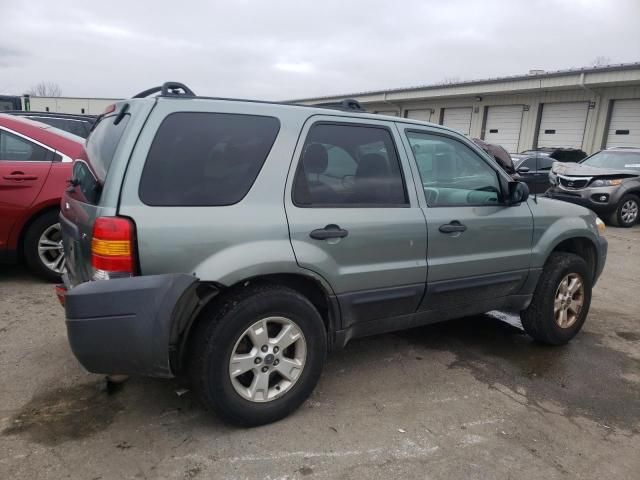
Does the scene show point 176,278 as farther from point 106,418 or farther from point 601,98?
point 601,98

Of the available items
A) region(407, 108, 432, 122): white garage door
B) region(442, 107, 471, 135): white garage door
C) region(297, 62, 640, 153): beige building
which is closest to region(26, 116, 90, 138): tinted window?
region(297, 62, 640, 153): beige building

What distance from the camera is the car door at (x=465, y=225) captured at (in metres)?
3.37

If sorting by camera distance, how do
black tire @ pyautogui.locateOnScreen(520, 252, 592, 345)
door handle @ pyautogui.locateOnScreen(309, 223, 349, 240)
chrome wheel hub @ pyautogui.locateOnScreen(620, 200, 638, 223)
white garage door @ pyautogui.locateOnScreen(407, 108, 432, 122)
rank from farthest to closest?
white garage door @ pyautogui.locateOnScreen(407, 108, 432, 122), chrome wheel hub @ pyautogui.locateOnScreen(620, 200, 638, 223), black tire @ pyautogui.locateOnScreen(520, 252, 592, 345), door handle @ pyautogui.locateOnScreen(309, 223, 349, 240)

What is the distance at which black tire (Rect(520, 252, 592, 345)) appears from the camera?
4.04m

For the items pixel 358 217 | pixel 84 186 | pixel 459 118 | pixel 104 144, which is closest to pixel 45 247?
pixel 84 186

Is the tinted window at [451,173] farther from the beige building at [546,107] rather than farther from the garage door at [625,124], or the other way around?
the garage door at [625,124]

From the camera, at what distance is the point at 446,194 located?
11.4ft

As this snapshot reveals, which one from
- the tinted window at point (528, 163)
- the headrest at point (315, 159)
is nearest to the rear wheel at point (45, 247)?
the headrest at point (315, 159)

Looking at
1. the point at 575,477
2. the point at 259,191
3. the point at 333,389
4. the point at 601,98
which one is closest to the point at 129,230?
the point at 259,191

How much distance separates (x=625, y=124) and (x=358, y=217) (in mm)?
18034

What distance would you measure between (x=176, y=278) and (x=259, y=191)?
0.65 m

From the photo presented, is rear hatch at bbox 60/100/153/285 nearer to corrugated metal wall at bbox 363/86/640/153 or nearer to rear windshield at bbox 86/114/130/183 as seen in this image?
rear windshield at bbox 86/114/130/183

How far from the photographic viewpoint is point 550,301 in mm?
4043

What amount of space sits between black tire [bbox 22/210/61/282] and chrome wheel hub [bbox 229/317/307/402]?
128 inches
